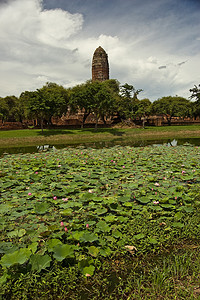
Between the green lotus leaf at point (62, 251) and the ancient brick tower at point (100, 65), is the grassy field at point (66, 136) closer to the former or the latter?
the green lotus leaf at point (62, 251)

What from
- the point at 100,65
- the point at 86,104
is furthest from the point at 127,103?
the point at 100,65

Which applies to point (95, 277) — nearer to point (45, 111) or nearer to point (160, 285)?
point (160, 285)

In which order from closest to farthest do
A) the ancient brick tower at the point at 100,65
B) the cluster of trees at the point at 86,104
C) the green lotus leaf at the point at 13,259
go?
the green lotus leaf at the point at 13,259, the cluster of trees at the point at 86,104, the ancient brick tower at the point at 100,65

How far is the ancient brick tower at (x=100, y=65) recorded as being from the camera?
2721 inches

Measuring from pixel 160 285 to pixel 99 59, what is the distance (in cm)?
7511

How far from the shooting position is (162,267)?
2643mm

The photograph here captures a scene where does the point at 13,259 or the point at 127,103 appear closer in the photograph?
the point at 13,259

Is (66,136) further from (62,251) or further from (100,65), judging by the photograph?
(100,65)

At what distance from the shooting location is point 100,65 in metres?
69.6

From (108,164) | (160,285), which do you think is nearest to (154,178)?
(108,164)

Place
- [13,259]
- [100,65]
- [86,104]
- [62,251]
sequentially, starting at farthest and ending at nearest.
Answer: [100,65] → [86,104] → [62,251] → [13,259]

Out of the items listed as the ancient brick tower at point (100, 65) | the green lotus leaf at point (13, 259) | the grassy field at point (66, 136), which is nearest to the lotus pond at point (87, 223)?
the green lotus leaf at point (13, 259)

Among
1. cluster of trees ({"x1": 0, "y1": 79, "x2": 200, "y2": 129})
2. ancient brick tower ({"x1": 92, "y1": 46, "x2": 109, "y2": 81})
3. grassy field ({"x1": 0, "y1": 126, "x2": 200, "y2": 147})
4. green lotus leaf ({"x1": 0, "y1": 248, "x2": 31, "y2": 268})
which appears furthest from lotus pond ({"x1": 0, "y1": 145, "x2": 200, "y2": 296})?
ancient brick tower ({"x1": 92, "y1": 46, "x2": 109, "y2": 81})

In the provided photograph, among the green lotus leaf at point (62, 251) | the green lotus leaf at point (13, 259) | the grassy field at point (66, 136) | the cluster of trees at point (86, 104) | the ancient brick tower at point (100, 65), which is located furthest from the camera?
the ancient brick tower at point (100, 65)
